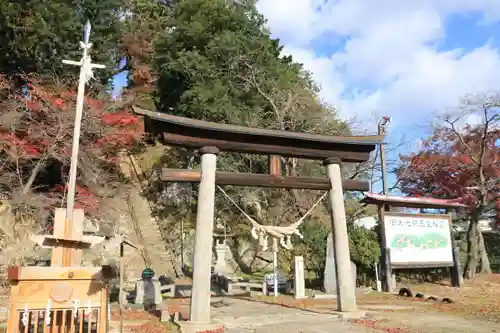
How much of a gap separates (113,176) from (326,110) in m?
11.6

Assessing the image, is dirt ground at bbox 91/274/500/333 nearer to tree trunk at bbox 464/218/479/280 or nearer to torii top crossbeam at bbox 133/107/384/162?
torii top crossbeam at bbox 133/107/384/162

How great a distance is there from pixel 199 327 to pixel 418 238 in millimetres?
10287

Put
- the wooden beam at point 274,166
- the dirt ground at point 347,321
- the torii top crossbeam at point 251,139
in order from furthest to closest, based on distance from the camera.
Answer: the wooden beam at point 274,166 < the torii top crossbeam at point 251,139 < the dirt ground at point 347,321

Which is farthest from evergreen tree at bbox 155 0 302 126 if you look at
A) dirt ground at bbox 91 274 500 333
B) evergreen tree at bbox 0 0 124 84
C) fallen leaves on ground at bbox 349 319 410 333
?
fallen leaves on ground at bbox 349 319 410 333

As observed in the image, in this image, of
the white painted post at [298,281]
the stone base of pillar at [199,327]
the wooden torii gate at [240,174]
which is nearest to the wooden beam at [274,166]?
the wooden torii gate at [240,174]

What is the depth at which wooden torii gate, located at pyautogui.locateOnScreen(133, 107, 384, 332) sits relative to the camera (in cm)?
774

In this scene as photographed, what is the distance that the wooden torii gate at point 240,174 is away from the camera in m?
7.74

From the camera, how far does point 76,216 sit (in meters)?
6.34

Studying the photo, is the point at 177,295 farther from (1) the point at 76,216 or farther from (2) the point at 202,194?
(1) the point at 76,216

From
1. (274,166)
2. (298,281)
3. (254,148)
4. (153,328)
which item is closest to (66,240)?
(153,328)

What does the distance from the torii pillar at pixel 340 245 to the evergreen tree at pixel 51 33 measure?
1339cm

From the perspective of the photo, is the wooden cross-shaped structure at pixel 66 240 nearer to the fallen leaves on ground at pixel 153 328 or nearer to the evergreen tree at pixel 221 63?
the fallen leaves on ground at pixel 153 328

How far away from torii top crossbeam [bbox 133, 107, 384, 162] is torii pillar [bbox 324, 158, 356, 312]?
0.42 metres

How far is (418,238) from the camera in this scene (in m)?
14.8
